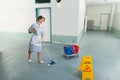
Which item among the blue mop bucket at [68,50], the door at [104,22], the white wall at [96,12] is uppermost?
the white wall at [96,12]

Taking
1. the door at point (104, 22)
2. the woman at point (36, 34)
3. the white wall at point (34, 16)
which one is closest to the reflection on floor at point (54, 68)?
the woman at point (36, 34)

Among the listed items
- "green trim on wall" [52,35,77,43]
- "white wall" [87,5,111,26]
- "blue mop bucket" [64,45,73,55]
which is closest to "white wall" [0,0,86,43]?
"green trim on wall" [52,35,77,43]

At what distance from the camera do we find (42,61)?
351 cm

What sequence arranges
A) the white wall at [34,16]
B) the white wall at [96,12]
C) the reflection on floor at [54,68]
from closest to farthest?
1. the reflection on floor at [54,68]
2. the white wall at [34,16]
3. the white wall at [96,12]

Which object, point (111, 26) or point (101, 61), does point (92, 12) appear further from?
point (101, 61)

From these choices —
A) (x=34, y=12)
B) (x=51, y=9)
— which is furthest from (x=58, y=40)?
(x=34, y=12)

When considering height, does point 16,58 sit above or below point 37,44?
below

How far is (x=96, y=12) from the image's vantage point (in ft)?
37.5

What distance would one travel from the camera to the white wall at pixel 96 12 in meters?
10.9

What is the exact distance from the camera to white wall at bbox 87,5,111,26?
1095 cm

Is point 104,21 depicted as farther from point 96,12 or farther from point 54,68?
point 54,68

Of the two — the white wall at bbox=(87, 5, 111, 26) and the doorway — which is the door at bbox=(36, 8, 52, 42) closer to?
the white wall at bbox=(87, 5, 111, 26)

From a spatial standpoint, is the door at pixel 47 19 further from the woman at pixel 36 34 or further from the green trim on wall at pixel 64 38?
the woman at pixel 36 34

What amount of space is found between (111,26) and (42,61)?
9.22 metres
